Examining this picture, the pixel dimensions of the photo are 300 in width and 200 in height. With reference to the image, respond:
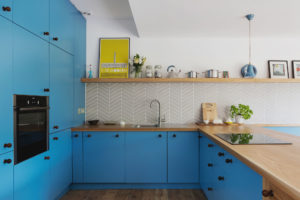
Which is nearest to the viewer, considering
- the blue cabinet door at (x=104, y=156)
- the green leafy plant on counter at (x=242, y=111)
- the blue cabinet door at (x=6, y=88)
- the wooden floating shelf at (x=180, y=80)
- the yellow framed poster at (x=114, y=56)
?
the blue cabinet door at (x=6, y=88)

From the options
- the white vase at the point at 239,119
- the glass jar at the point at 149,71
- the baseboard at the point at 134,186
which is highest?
the glass jar at the point at 149,71

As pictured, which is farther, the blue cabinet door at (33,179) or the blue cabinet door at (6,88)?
the blue cabinet door at (33,179)

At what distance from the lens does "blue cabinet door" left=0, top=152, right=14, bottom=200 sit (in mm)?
1438

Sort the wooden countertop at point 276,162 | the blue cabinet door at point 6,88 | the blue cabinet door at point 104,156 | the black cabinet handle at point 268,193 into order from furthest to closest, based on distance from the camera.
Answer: the blue cabinet door at point 104,156 → the blue cabinet door at point 6,88 → the black cabinet handle at point 268,193 → the wooden countertop at point 276,162

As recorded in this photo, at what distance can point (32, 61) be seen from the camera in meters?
1.80

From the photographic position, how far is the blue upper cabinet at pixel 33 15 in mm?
1608

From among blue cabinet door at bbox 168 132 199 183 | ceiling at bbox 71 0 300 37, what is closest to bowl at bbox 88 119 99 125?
blue cabinet door at bbox 168 132 199 183

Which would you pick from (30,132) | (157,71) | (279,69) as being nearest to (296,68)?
(279,69)

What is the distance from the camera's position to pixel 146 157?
8.81 ft

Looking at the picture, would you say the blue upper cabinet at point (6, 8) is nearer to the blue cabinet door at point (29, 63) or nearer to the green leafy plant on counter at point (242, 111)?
the blue cabinet door at point (29, 63)

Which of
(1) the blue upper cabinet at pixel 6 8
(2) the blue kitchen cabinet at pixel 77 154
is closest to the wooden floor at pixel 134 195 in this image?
(2) the blue kitchen cabinet at pixel 77 154

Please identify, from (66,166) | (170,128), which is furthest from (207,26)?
(66,166)

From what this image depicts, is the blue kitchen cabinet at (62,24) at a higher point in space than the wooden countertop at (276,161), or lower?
higher

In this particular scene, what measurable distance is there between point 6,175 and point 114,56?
7.59ft
